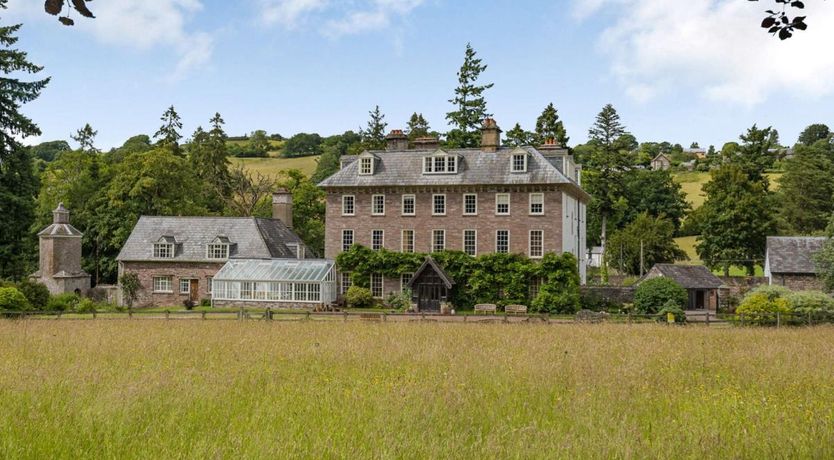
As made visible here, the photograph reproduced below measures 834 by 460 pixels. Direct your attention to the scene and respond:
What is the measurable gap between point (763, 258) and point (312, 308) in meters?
40.4

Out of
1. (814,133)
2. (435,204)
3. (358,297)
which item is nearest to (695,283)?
(435,204)

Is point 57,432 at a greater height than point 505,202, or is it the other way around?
point 505,202

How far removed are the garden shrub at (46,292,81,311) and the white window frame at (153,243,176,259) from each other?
533 centimetres

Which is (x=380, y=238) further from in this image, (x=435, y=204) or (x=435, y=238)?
(x=435, y=204)

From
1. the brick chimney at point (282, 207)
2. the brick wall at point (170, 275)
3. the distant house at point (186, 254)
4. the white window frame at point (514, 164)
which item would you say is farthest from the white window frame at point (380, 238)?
the brick chimney at point (282, 207)

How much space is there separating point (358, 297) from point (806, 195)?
52.2 m

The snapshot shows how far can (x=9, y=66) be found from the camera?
154 ft

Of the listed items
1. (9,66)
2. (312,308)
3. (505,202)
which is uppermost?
(9,66)

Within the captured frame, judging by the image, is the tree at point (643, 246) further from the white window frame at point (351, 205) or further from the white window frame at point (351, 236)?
the white window frame at point (351, 205)

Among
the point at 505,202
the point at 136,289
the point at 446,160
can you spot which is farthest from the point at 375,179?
the point at 136,289

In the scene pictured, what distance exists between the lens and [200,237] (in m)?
49.2

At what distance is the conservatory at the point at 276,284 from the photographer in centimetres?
4450

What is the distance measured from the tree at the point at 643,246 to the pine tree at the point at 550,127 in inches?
409

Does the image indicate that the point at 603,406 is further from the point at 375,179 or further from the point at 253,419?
the point at 375,179
